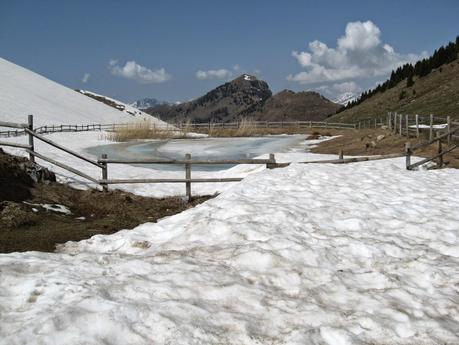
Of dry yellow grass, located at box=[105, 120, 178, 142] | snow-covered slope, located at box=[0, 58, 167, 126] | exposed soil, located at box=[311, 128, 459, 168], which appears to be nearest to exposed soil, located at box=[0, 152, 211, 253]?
exposed soil, located at box=[311, 128, 459, 168]

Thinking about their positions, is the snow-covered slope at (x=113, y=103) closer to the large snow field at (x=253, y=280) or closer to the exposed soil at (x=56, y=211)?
the exposed soil at (x=56, y=211)

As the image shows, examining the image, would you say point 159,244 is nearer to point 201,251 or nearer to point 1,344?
point 201,251

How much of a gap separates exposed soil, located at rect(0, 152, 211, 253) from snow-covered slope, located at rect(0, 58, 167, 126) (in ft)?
148

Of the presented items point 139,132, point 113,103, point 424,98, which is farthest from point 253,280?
point 113,103

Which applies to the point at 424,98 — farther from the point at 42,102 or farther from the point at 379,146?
the point at 42,102

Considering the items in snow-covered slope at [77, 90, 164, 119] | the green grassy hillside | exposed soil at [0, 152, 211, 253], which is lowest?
exposed soil at [0, 152, 211, 253]

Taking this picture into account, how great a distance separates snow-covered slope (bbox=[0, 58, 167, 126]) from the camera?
58.5 m

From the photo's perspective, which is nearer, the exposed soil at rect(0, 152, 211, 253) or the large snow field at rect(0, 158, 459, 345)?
the large snow field at rect(0, 158, 459, 345)

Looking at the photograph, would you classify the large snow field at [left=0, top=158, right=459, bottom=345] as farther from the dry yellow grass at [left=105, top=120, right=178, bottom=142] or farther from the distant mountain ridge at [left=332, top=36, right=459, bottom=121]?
the distant mountain ridge at [left=332, top=36, right=459, bottom=121]

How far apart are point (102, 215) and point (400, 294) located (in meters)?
7.34

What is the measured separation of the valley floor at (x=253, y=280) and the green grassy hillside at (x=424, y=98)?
1400 inches

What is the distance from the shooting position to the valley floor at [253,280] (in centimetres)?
391

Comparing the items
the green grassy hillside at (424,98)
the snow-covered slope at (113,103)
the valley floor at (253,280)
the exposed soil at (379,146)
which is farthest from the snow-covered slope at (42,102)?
the valley floor at (253,280)

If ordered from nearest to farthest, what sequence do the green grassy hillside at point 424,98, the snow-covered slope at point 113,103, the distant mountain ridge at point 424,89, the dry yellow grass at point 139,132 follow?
the dry yellow grass at point 139,132
the green grassy hillside at point 424,98
the distant mountain ridge at point 424,89
the snow-covered slope at point 113,103
